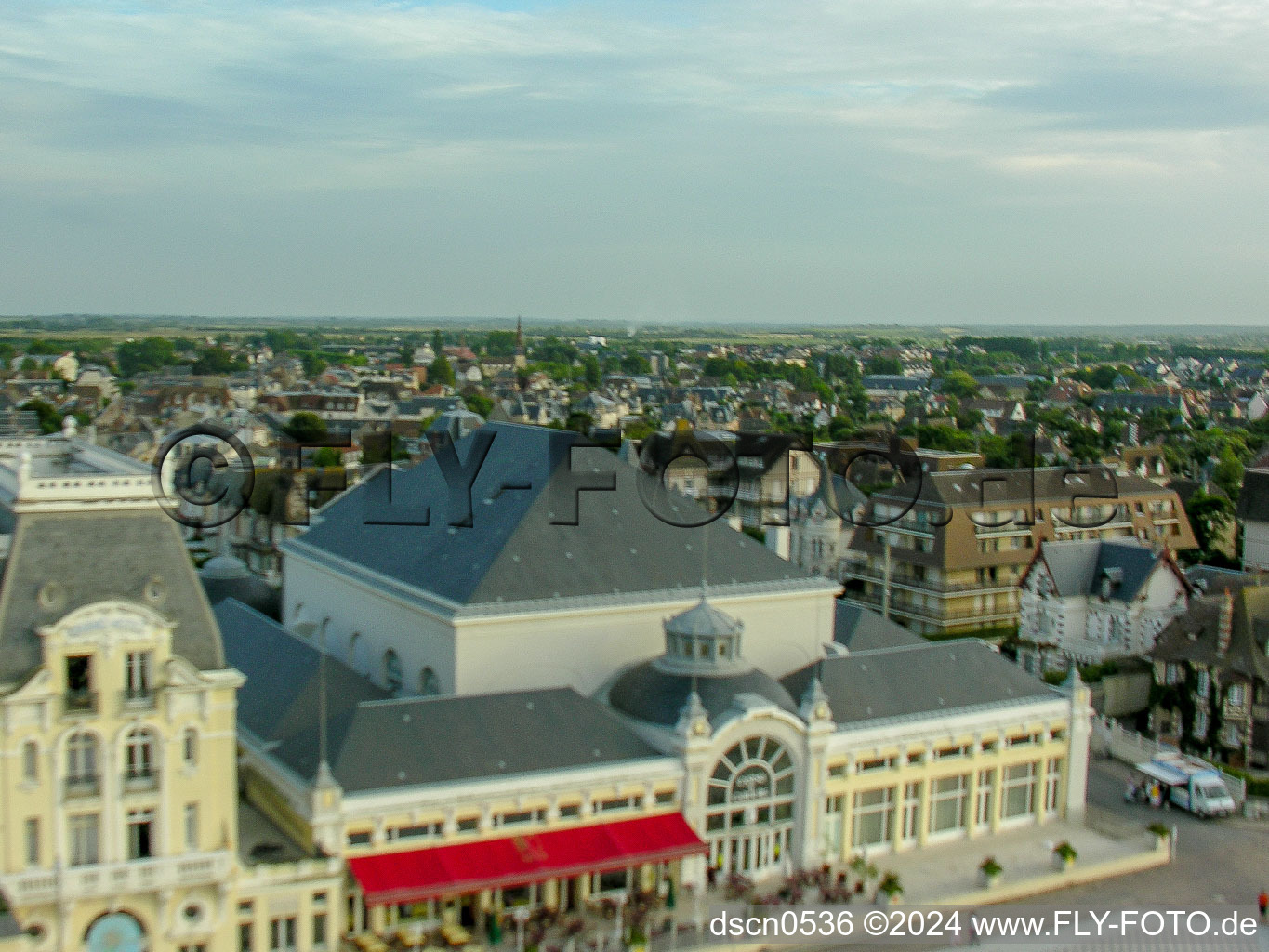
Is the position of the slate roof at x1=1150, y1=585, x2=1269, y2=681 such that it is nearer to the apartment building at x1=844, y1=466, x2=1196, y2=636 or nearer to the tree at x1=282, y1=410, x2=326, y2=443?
the apartment building at x1=844, y1=466, x2=1196, y2=636

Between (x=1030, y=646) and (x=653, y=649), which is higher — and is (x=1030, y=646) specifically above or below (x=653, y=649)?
below

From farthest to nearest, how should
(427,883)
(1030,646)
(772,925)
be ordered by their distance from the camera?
(1030,646) → (772,925) → (427,883)

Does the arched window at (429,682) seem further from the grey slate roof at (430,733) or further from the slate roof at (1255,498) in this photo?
the slate roof at (1255,498)

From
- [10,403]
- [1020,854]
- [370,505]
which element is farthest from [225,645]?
[10,403]

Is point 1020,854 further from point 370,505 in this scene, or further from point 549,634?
point 370,505

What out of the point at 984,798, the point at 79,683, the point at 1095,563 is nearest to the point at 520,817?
the point at 79,683

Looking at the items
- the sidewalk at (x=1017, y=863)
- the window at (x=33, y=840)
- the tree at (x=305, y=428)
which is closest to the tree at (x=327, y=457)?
the tree at (x=305, y=428)

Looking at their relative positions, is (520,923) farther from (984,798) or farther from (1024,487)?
(1024,487)
